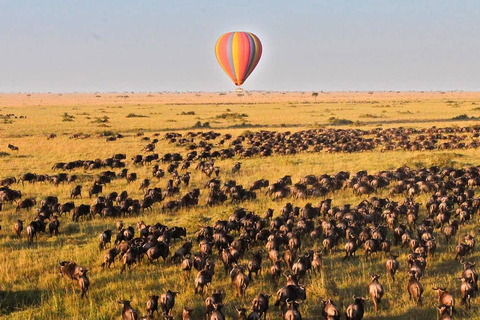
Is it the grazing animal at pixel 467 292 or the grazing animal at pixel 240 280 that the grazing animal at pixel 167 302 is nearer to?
the grazing animal at pixel 240 280

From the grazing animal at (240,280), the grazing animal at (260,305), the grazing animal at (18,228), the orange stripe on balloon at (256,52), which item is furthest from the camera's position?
the orange stripe on balloon at (256,52)

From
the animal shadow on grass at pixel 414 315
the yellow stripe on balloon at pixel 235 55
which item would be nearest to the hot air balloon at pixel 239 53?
the yellow stripe on balloon at pixel 235 55

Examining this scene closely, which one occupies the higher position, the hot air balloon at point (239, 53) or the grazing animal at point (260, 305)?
the hot air balloon at point (239, 53)

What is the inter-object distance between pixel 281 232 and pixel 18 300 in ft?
23.5

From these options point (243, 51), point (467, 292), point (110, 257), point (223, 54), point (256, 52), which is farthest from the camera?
point (223, 54)

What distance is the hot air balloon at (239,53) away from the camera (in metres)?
51.9

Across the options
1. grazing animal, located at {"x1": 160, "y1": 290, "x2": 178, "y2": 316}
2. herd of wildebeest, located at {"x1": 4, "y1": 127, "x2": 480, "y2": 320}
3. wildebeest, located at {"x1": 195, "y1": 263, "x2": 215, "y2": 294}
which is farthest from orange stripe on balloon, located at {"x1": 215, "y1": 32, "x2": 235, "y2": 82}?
grazing animal, located at {"x1": 160, "y1": 290, "x2": 178, "y2": 316}

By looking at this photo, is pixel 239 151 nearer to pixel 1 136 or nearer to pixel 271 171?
pixel 271 171

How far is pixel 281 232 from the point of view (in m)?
13.5

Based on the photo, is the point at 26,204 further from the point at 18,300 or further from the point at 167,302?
the point at 167,302

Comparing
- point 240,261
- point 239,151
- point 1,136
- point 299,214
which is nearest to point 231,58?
point 239,151

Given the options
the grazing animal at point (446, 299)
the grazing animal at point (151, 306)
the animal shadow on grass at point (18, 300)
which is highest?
the grazing animal at point (446, 299)

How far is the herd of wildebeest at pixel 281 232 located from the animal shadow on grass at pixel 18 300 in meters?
0.83

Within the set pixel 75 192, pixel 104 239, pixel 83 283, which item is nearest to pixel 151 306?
pixel 83 283
